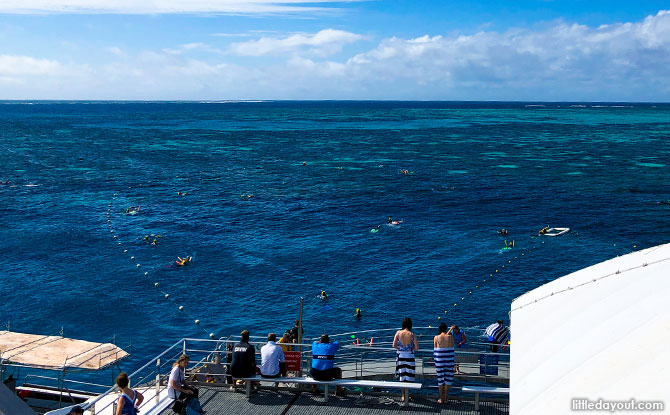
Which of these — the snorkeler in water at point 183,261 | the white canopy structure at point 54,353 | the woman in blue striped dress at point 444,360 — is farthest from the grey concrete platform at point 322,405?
the snorkeler in water at point 183,261

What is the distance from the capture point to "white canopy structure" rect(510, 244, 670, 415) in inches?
330

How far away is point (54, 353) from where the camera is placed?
18938 millimetres

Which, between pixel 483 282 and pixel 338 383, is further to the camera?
pixel 483 282

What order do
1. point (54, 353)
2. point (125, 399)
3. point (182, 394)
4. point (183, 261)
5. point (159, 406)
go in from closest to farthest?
point (125, 399), point (182, 394), point (159, 406), point (54, 353), point (183, 261)

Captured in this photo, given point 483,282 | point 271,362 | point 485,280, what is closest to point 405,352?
point 271,362

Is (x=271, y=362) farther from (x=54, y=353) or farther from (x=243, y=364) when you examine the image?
(x=54, y=353)

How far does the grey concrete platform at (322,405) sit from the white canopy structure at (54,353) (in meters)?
5.78

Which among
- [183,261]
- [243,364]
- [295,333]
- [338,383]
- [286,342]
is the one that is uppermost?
[243,364]

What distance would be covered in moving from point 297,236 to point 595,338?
1953 inches

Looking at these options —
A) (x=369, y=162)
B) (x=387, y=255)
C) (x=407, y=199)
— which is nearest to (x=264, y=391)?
(x=387, y=255)

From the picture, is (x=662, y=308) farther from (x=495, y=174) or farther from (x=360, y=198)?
(x=495, y=174)

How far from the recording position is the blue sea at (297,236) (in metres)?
41.3

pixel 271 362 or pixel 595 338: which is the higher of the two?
pixel 595 338

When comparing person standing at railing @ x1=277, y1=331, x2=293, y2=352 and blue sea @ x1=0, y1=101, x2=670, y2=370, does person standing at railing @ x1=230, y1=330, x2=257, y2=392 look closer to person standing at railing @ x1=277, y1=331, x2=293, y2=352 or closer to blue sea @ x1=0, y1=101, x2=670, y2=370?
person standing at railing @ x1=277, y1=331, x2=293, y2=352
